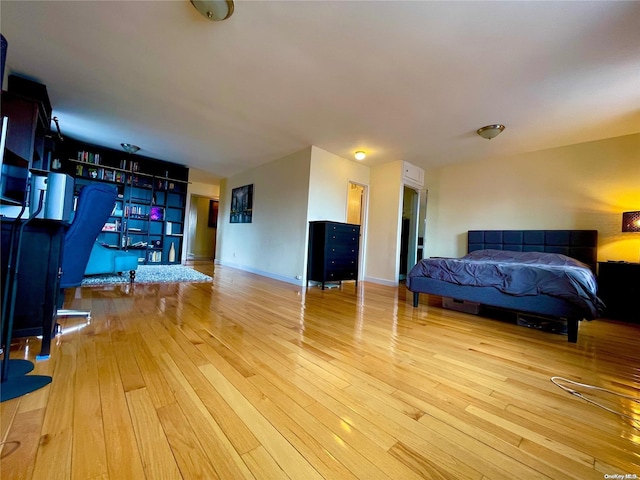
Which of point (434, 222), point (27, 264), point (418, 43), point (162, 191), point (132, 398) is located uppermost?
point (418, 43)

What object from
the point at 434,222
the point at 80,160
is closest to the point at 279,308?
A: the point at 434,222

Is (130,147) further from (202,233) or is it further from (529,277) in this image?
(529,277)

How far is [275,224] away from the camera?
514cm

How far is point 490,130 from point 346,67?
2240 mm

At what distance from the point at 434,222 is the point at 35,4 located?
233 inches

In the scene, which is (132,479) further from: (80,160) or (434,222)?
(80,160)

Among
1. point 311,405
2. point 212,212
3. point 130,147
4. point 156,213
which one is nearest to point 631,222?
point 311,405

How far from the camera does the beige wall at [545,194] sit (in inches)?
135

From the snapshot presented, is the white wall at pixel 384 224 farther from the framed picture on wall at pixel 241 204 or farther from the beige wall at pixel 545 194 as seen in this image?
the framed picture on wall at pixel 241 204

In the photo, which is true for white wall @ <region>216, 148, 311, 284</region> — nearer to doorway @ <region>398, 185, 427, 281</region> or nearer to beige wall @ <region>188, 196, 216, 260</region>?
doorway @ <region>398, 185, 427, 281</region>

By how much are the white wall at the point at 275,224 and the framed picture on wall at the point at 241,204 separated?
0.44 ft

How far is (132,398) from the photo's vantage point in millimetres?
1104

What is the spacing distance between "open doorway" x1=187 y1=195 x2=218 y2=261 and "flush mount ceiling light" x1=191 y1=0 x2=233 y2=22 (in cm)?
731

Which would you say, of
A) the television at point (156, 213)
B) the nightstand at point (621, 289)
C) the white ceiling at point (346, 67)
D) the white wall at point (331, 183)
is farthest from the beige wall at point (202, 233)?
the nightstand at point (621, 289)
